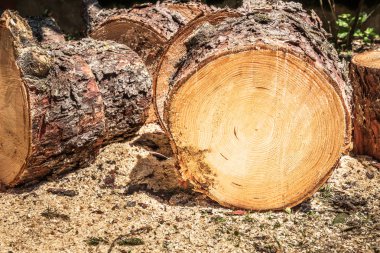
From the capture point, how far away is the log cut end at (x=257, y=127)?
2.74m

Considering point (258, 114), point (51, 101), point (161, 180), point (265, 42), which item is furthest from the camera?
point (161, 180)

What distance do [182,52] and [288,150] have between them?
1448mm

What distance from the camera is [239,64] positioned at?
274 centimetres

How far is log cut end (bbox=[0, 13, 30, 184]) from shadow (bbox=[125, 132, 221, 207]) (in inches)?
28.7

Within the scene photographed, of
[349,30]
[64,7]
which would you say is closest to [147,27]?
[349,30]

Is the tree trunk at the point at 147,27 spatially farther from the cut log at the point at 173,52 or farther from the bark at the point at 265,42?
the bark at the point at 265,42

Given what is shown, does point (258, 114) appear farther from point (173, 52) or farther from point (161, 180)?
point (173, 52)

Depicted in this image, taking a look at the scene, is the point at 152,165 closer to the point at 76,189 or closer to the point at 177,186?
the point at 177,186

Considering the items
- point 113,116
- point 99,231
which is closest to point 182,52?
point 113,116

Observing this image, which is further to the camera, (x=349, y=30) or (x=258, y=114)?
(x=349, y=30)

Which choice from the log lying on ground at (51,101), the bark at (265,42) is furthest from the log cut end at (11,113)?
the bark at (265,42)

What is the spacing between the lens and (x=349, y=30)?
6090 millimetres

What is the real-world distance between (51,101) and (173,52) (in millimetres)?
1146

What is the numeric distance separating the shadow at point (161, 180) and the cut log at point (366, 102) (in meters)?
1.24
